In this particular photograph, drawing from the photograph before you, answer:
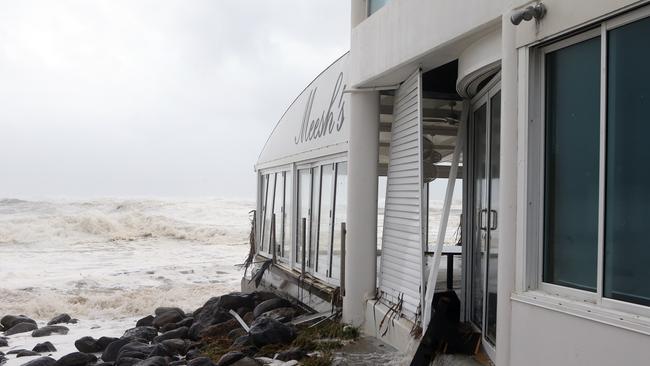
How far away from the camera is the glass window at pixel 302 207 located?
A: 1013 centimetres

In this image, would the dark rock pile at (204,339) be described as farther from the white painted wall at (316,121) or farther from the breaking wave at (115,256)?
the breaking wave at (115,256)

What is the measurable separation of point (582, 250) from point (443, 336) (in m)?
2.19

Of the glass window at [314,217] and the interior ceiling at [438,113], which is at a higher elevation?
the interior ceiling at [438,113]

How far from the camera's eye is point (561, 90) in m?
3.86

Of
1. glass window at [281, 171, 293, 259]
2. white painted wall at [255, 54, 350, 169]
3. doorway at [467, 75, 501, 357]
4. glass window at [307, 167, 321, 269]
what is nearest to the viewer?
doorway at [467, 75, 501, 357]

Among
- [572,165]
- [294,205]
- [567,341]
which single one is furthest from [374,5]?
[567,341]

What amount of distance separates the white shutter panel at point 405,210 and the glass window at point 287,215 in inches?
157

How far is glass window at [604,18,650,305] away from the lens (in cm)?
319

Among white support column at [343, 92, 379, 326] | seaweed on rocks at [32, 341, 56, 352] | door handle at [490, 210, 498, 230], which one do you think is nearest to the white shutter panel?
white support column at [343, 92, 379, 326]

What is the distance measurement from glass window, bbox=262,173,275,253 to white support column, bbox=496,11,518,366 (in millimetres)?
8690

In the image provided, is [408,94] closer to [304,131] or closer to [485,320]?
[485,320]

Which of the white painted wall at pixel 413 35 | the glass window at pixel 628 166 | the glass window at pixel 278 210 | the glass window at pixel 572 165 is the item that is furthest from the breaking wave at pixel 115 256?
the glass window at pixel 628 166

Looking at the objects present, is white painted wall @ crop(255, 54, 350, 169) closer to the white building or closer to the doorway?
the white building

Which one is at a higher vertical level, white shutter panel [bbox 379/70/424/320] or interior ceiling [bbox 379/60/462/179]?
interior ceiling [bbox 379/60/462/179]
